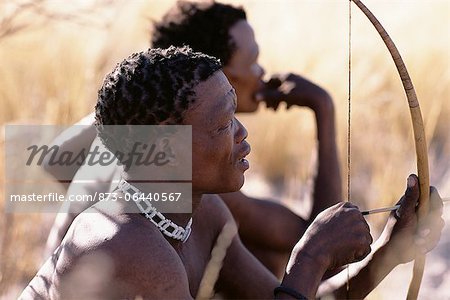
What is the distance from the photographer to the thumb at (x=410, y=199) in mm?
2738

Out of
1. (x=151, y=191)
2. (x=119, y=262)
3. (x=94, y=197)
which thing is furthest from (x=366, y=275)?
(x=94, y=197)

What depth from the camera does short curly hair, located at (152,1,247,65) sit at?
4012mm

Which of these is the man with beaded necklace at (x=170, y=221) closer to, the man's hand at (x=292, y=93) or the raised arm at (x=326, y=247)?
the raised arm at (x=326, y=247)

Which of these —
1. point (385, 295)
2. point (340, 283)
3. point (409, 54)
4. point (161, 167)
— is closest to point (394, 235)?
point (340, 283)

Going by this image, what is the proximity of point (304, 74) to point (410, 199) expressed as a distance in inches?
143

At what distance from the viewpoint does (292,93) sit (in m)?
4.22

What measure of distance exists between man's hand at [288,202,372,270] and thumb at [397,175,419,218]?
14 centimetres

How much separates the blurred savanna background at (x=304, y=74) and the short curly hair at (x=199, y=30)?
1.51 ft

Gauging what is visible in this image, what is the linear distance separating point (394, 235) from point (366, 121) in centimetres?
339

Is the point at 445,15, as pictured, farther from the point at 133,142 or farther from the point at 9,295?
the point at 133,142

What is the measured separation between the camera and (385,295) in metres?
4.12

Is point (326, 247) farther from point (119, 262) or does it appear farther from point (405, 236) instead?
point (119, 262)

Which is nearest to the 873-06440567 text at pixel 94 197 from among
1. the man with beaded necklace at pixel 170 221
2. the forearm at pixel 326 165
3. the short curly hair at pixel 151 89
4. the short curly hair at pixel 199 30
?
the man with beaded necklace at pixel 170 221

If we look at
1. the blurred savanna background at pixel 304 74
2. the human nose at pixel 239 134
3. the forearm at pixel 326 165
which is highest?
the human nose at pixel 239 134
